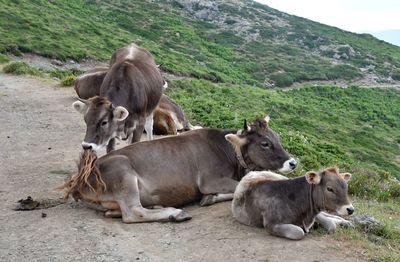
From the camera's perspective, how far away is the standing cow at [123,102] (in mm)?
11133

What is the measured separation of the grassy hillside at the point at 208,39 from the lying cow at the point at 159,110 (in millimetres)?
23565

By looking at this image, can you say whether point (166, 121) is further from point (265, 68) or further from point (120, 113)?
point (265, 68)

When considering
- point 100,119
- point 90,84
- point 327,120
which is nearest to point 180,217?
point 100,119

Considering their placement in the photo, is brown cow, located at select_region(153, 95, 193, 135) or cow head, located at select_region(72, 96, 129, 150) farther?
brown cow, located at select_region(153, 95, 193, 135)

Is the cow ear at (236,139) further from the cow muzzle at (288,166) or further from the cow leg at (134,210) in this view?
the cow leg at (134,210)

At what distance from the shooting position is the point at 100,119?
36.5ft

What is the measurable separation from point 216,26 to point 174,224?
282ft

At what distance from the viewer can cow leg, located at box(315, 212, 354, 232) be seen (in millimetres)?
9258

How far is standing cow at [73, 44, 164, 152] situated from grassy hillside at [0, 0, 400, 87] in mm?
26405

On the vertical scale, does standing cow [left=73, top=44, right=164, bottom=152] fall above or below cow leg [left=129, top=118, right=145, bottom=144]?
above

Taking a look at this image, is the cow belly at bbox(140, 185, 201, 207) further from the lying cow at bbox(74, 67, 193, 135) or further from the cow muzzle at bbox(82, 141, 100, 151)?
the lying cow at bbox(74, 67, 193, 135)

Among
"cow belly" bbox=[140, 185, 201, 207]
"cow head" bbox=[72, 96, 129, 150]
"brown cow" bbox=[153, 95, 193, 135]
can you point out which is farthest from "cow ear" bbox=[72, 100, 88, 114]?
"brown cow" bbox=[153, 95, 193, 135]

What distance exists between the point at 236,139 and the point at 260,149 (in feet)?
1.46

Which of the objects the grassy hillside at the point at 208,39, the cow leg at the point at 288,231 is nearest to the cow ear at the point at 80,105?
the cow leg at the point at 288,231
